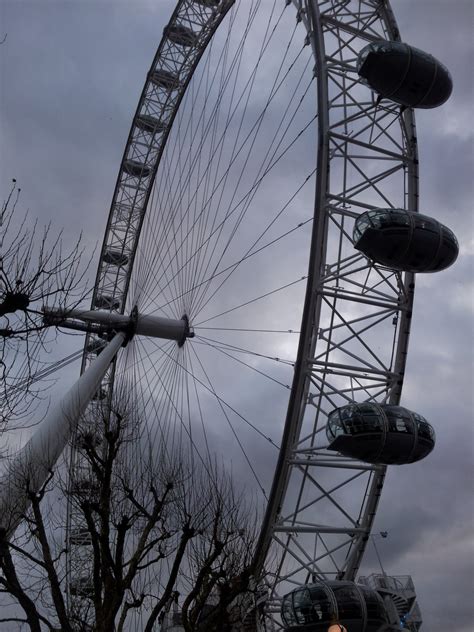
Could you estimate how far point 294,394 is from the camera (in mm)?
18000

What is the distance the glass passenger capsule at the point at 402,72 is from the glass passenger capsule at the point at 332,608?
1399 cm

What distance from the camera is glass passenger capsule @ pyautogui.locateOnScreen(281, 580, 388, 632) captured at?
17297mm

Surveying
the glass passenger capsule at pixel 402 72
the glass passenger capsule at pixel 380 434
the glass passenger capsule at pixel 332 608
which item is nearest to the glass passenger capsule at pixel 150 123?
the glass passenger capsule at pixel 402 72

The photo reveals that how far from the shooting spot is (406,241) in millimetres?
17766

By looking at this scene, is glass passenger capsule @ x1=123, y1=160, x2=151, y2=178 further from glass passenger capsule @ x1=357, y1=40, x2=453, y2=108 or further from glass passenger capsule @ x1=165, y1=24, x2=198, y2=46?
glass passenger capsule @ x1=357, y1=40, x2=453, y2=108

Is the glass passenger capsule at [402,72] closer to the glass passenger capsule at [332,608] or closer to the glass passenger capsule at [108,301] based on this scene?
the glass passenger capsule at [332,608]

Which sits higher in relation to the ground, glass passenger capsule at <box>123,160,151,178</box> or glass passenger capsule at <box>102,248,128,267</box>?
glass passenger capsule at <box>123,160,151,178</box>

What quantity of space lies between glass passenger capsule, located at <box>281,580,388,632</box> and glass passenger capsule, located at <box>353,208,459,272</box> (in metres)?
8.93

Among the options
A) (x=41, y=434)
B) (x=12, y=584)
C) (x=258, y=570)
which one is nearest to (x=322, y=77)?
(x=41, y=434)

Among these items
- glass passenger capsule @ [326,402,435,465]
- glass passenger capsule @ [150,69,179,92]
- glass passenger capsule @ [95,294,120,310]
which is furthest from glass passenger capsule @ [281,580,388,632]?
glass passenger capsule @ [150,69,179,92]

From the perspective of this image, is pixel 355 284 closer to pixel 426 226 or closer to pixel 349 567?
pixel 426 226

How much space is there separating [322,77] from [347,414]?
975 cm

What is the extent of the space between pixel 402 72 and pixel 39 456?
558 inches

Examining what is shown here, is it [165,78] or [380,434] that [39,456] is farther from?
[165,78]
